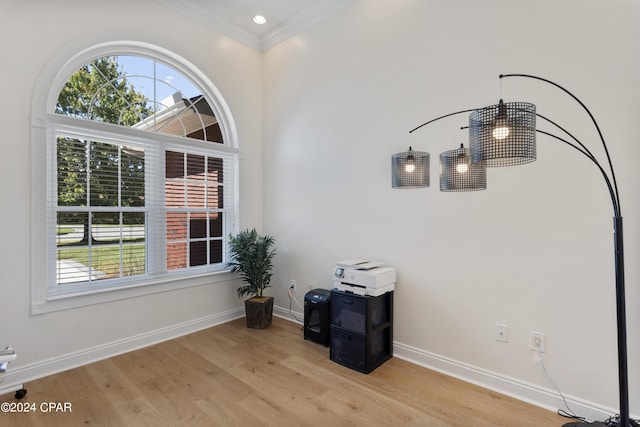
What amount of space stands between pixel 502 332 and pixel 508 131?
164cm

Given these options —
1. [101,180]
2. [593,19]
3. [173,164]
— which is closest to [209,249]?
[173,164]

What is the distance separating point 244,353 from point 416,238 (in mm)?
1877

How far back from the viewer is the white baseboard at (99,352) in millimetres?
2398

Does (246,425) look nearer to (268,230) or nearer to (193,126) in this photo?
(268,230)

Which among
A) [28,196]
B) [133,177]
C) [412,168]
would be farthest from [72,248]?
[412,168]

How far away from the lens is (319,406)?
85.0 inches

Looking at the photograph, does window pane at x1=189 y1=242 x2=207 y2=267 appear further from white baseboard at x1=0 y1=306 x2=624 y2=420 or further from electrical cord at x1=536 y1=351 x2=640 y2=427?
electrical cord at x1=536 y1=351 x2=640 y2=427

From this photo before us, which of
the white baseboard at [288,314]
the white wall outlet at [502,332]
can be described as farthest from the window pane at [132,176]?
the white wall outlet at [502,332]

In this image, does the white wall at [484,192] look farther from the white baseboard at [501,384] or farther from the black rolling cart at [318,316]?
the black rolling cart at [318,316]

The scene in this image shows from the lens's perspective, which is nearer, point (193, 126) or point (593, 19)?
point (593, 19)

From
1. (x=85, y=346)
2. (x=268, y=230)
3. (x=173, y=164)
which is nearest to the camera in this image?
(x=85, y=346)

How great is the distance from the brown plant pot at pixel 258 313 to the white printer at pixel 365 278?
1090 millimetres

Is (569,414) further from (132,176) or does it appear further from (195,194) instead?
(132,176)

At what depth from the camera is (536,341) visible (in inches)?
86.0
